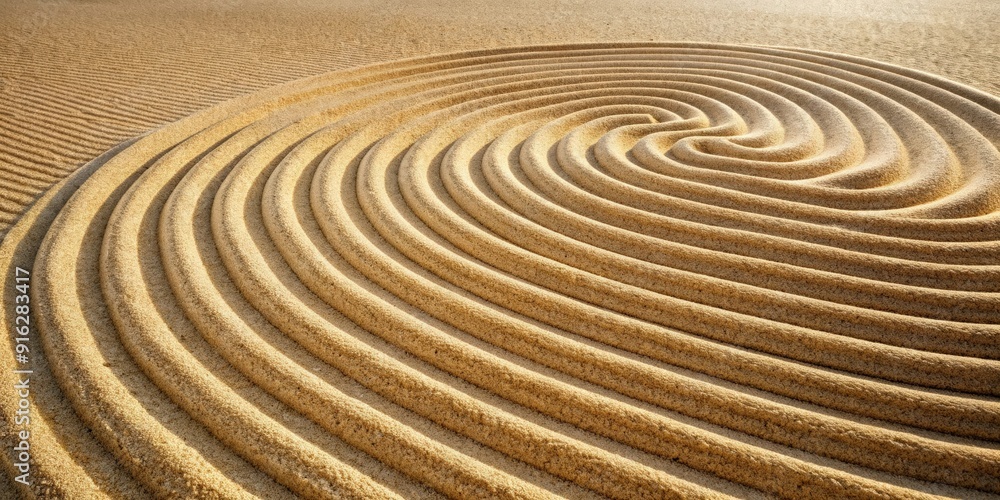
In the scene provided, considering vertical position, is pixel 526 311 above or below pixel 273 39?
below

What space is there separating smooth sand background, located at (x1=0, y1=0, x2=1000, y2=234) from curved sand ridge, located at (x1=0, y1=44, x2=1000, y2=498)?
5.46ft

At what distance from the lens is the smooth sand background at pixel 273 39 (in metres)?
8.45

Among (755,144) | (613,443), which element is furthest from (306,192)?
(755,144)

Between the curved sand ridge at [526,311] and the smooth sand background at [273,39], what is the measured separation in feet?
5.46

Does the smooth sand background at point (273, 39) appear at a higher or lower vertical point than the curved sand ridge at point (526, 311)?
higher

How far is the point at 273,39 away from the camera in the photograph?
13.3 m

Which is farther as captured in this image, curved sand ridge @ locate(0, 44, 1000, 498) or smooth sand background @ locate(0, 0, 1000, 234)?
smooth sand background @ locate(0, 0, 1000, 234)

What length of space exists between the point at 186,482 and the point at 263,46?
11.7 m

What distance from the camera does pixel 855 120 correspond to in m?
7.90

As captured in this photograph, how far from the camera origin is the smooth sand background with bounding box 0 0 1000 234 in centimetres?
845

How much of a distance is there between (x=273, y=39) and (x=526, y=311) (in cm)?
1171

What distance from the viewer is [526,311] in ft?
15.3

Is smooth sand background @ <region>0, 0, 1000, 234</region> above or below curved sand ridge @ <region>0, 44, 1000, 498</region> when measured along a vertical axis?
above

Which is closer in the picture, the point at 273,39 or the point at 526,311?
the point at 526,311
